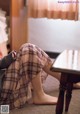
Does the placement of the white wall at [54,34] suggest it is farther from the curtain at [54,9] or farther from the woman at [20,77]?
the woman at [20,77]

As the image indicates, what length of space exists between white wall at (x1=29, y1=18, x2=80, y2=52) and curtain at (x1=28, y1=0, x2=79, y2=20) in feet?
0.55

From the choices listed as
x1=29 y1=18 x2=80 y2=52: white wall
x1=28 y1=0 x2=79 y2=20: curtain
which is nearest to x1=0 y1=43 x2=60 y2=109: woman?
x1=28 y1=0 x2=79 y2=20: curtain

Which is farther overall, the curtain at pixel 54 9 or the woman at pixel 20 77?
the curtain at pixel 54 9

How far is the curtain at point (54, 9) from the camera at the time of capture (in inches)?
104

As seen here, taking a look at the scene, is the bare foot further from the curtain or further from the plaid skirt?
the curtain

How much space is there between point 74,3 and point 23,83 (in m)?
1.36

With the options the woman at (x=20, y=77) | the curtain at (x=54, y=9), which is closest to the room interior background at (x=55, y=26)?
the curtain at (x=54, y=9)

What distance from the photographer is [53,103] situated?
172cm

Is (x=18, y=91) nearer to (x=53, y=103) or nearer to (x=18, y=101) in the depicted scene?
(x=18, y=101)

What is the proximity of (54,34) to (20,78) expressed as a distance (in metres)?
1.41

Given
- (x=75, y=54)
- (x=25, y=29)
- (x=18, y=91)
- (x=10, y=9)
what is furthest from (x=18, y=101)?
(x=25, y=29)

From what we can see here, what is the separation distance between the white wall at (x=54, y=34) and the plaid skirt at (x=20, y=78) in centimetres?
129

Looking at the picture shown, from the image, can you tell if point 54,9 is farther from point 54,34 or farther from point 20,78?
point 20,78

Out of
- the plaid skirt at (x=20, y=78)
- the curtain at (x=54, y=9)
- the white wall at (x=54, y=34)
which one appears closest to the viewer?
the plaid skirt at (x=20, y=78)
